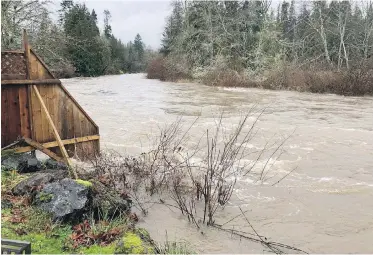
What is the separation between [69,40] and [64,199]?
61.1 feet

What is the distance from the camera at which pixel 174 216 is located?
19.5 ft

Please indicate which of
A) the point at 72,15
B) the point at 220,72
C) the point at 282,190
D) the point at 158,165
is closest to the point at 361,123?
the point at 282,190

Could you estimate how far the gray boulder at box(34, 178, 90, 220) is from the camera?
15.5ft

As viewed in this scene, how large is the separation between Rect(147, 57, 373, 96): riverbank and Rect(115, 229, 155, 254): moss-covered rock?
2299 cm

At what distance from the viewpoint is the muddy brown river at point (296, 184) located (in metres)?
5.35

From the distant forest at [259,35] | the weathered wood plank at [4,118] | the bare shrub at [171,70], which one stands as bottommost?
the weathered wood plank at [4,118]

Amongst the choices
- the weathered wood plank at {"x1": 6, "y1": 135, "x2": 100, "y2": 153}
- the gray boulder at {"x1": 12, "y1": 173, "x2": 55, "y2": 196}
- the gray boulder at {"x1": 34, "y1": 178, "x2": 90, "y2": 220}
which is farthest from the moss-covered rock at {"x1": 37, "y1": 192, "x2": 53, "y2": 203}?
the weathered wood plank at {"x1": 6, "y1": 135, "x2": 100, "y2": 153}

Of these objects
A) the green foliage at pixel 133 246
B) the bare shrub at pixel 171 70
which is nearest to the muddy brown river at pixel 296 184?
the green foliage at pixel 133 246

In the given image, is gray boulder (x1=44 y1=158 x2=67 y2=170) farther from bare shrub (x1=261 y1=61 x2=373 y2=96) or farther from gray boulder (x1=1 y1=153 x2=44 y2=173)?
bare shrub (x1=261 y1=61 x2=373 y2=96)

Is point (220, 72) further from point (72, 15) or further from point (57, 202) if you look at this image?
point (72, 15)

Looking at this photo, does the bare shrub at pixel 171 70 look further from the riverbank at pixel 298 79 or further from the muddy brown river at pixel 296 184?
the muddy brown river at pixel 296 184

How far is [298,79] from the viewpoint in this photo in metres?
27.0

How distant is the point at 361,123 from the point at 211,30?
25.5 m

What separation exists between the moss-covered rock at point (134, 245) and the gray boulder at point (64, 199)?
74 centimetres
